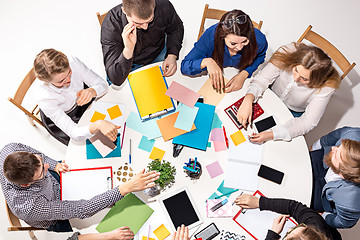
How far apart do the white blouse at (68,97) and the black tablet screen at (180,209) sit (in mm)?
684

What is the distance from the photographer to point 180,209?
184cm

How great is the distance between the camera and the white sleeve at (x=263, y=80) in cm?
207

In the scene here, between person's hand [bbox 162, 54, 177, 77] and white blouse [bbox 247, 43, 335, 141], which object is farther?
person's hand [bbox 162, 54, 177, 77]

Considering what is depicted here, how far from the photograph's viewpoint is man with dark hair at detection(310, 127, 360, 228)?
1768 millimetres

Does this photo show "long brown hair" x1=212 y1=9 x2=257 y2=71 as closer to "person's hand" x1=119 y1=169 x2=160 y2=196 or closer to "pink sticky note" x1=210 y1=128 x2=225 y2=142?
"pink sticky note" x1=210 y1=128 x2=225 y2=142

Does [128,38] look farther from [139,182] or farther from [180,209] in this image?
[180,209]

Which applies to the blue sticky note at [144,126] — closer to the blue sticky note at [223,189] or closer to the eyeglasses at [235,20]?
the blue sticky note at [223,189]

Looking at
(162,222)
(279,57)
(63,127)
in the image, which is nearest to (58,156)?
(63,127)

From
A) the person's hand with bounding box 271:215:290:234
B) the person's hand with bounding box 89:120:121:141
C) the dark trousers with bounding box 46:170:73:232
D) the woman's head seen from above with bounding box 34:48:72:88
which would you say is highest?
the woman's head seen from above with bounding box 34:48:72:88

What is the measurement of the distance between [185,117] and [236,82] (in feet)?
1.53

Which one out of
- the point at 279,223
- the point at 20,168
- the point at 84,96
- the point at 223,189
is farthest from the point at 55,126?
the point at 279,223

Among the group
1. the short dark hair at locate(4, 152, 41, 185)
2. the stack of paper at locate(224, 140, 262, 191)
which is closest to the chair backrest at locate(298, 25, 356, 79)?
the stack of paper at locate(224, 140, 262, 191)

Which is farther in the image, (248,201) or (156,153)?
(156,153)

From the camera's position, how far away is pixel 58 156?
2834 mm
